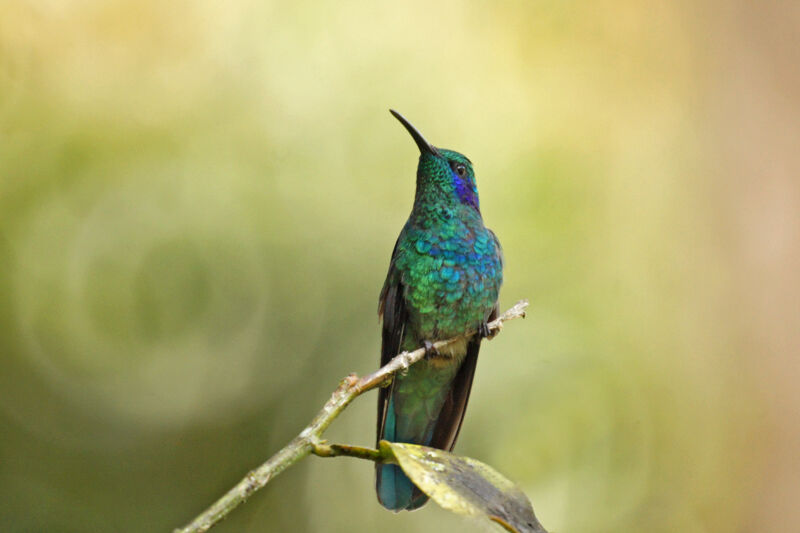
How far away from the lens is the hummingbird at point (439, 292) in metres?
2.63

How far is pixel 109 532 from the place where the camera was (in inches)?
139

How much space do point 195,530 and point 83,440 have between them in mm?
3168

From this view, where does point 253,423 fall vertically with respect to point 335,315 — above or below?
below

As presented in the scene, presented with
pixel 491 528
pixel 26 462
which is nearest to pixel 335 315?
pixel 26 462

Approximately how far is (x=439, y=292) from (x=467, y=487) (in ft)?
4.96

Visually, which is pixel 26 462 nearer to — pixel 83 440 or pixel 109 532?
pixel 83 440

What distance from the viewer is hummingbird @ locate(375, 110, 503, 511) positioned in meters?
2.63

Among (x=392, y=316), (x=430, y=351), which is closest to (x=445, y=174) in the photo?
(x=392, y=316)

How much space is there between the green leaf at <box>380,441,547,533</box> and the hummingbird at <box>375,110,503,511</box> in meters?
1.31

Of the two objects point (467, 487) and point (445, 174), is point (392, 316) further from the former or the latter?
point (467, 487)

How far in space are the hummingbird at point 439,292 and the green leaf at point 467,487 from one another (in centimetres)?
131

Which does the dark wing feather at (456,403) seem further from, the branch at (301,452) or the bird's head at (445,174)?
the branch at (301,452)

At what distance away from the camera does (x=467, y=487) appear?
114cm

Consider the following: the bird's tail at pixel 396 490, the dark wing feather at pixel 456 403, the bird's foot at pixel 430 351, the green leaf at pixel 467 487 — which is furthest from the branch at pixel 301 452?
the dark wing feather at pixel 456 403
